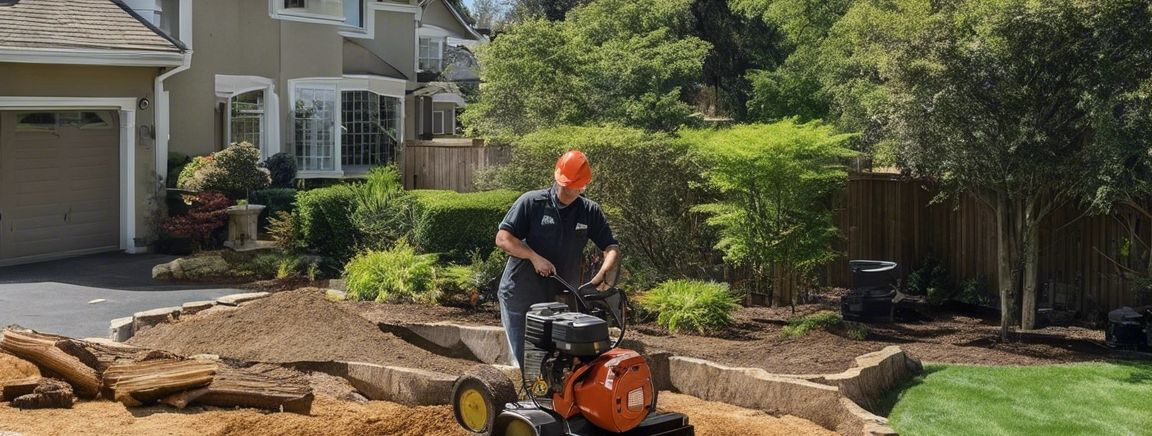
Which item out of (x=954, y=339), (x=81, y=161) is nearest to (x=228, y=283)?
(x=81, y=161)

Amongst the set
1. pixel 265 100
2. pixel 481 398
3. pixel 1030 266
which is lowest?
pixel 481 398

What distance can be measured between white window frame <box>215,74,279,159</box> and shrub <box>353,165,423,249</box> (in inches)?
304

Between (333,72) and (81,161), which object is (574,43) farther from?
(81,161)

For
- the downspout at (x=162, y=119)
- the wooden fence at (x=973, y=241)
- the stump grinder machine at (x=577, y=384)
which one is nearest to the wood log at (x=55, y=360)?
the stump grinder machine at (x=577, y=384)

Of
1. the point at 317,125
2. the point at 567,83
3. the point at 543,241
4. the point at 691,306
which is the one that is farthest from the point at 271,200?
the point at 543,241

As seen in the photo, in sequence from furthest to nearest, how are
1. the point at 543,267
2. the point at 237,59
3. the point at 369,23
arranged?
the point at 369,23 < the point at 237,59 < the point at 543,267

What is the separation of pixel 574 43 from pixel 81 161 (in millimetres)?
8611

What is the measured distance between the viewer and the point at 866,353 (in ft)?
35.3

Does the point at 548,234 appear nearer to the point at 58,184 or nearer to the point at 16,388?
the point at 16,388

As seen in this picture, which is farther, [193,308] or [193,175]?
[193,175]

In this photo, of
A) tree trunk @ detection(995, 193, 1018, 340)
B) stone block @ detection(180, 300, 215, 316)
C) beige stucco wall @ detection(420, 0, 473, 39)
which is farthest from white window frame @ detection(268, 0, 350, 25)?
tree trunk @ detection(995, 193, 1018, 340)

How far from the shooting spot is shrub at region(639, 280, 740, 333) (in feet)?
39.6

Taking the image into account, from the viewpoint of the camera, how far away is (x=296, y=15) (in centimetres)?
2373

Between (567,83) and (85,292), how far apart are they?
30.4ft
